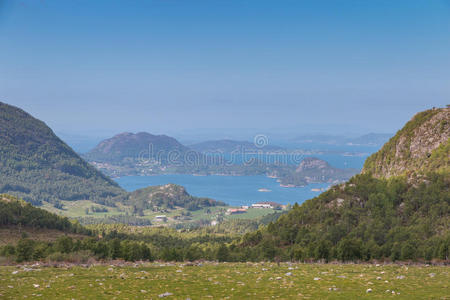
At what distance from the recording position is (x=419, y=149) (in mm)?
72125

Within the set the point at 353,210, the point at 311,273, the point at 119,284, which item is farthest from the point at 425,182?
the point at 119,284

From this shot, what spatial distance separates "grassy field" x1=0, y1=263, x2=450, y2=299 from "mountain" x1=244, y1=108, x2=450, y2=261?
1379cm

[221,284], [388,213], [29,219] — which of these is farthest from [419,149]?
[29,219]

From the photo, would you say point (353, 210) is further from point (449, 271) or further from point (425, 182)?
point (449, 271)

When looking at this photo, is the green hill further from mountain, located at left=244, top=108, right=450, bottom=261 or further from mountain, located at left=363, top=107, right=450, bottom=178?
mountain, located at left=363, top=107, right=450, bottom=178

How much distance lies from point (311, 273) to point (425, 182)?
144 feet

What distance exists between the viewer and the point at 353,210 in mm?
61375

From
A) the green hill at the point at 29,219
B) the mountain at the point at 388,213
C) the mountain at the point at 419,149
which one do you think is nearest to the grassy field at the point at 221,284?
the mountain at the point at 388,213

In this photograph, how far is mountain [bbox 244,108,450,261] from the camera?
3544 cm

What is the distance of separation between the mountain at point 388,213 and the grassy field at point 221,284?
1379cm

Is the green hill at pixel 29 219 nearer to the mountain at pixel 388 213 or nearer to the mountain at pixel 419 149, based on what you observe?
the mountain at pixel 388 213

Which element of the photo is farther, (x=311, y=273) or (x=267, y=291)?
(x=311, y=273)

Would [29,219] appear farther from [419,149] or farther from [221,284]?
[221,284]

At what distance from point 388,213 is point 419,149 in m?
22.8
